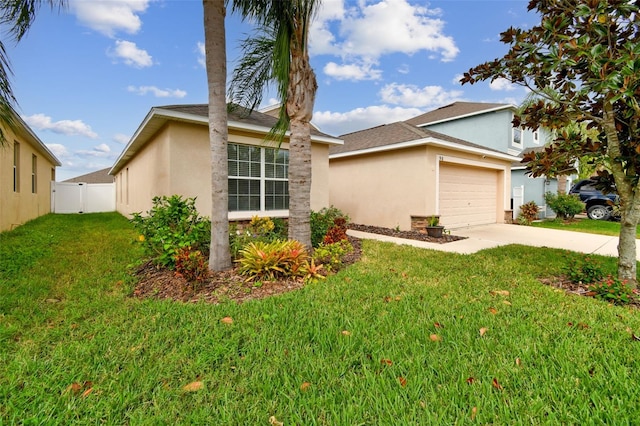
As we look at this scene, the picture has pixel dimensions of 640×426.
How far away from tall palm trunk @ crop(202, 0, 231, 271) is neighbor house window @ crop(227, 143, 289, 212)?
325cm

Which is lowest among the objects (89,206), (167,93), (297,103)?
(89,206)

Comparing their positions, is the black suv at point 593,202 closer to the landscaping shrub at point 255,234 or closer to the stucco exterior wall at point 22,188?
the landscaping shrub at point 255,234

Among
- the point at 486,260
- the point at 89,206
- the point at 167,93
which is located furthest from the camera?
the point at 89,206

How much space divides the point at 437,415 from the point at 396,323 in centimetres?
122

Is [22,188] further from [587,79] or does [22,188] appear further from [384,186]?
[587,79]

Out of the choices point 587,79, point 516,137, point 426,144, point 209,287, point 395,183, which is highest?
point 516,137

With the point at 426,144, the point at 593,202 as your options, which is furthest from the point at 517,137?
the point at 426,144

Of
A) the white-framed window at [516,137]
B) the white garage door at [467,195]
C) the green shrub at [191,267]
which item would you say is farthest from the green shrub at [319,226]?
the white-framed window at [516,137]

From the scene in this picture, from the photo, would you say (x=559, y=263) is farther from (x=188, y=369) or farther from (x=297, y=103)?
(x=188, y=369)

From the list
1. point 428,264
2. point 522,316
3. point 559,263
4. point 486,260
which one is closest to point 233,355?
point 522,316

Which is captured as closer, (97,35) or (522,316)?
(522,316)

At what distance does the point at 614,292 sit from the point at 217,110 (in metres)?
5.84

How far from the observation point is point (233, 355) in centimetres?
249

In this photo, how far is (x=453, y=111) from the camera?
67.2ft
